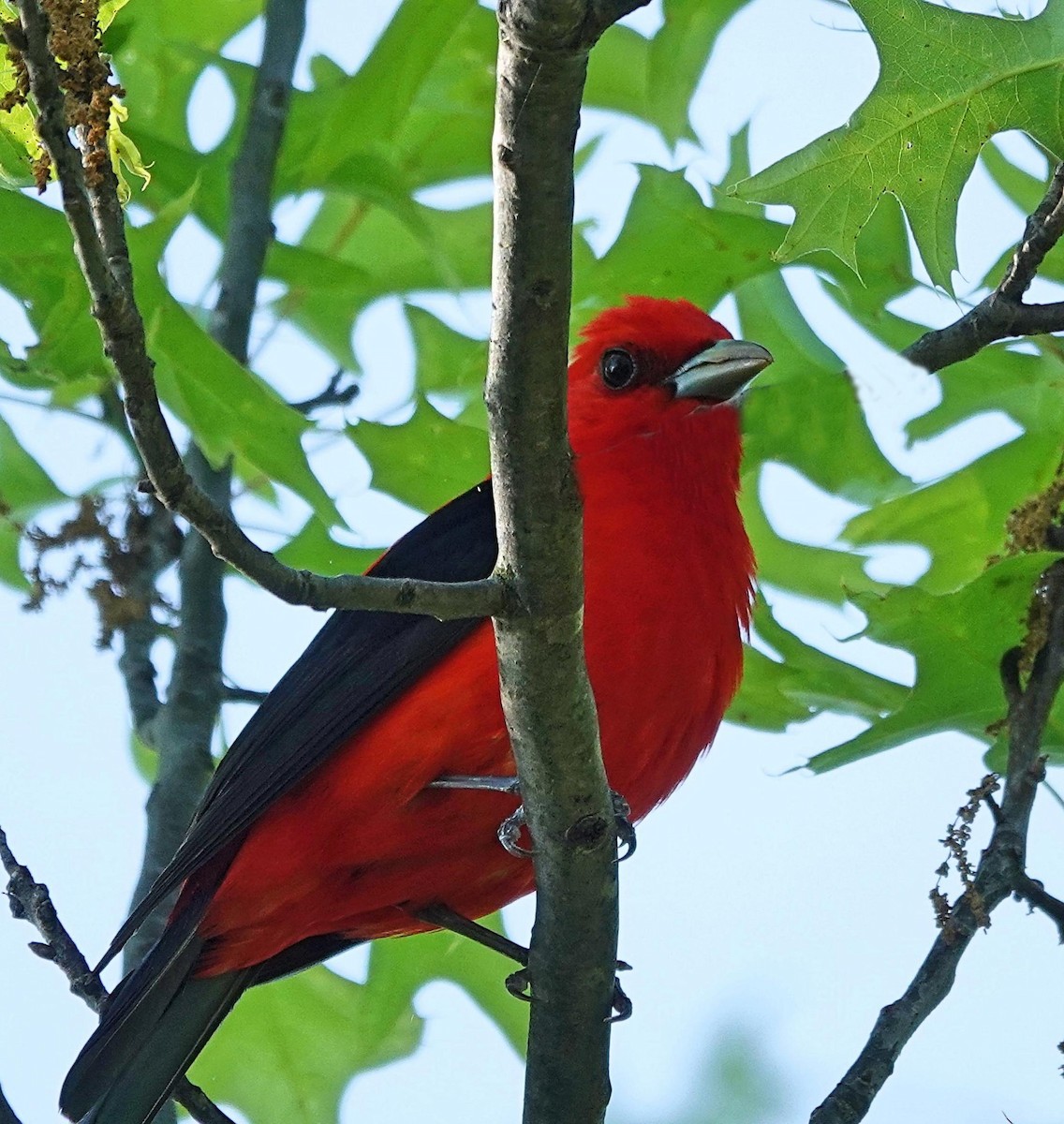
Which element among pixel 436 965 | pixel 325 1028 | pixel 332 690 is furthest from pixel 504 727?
pixel 325 1028

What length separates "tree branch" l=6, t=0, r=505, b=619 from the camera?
171 centimetres

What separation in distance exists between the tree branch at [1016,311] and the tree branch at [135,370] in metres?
1.13

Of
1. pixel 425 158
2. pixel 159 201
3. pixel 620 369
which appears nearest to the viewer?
pixel 620 369

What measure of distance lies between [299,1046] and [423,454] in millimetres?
1458

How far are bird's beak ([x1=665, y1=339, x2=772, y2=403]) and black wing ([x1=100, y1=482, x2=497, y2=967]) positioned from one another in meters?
0.49

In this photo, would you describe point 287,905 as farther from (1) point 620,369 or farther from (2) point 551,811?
(1) point 620,369

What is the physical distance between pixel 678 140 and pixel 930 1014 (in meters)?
2.24

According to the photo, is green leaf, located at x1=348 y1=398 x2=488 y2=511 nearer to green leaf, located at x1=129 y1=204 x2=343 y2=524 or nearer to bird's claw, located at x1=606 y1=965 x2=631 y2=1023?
green leaf, located at x1=129 y1=204 x2=343 y2=524

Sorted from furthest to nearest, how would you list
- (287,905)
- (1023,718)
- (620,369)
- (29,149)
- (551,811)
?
(620,369), (287,905), (1023,718), (551,811), (29,149)

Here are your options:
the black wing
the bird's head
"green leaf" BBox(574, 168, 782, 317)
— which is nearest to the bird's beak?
the bird's head

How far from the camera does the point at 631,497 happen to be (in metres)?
3.39

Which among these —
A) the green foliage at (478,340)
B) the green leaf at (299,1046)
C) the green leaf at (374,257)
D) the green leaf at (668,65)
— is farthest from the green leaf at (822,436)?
the green leaf at (299,1046)

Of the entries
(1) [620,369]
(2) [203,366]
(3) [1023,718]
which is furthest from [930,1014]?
(2) [203,366]

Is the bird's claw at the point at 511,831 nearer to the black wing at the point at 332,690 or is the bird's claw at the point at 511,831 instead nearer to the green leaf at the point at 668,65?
the black wing at the point at 332,690
